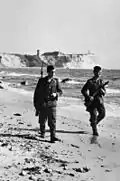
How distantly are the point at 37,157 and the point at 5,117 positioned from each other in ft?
15.3

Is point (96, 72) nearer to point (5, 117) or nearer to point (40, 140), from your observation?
point (40, 140)

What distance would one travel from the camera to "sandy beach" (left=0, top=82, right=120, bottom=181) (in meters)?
5.22

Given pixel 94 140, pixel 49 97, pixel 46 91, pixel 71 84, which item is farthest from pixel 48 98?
pixel 71 84

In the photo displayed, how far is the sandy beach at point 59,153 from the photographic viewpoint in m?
5.22

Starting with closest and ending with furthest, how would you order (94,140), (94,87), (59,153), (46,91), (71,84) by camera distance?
1. (59,153)
2. (46,91)
3. (94,140)
4. (94,87)
5. (71,84)

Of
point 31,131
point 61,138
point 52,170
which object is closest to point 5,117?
point 31,131

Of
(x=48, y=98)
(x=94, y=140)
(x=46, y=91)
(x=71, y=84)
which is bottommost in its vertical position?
(x=71, y=84)

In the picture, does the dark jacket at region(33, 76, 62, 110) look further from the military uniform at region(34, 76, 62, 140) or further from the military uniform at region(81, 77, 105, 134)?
the military uniform at region(81, 77, 105, 134)

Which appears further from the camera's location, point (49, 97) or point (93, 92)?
point (93, 92)

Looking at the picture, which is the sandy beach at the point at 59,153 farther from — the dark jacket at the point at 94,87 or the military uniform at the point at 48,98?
the dark jacket at the point at 94,87

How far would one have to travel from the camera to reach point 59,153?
6547 millimetres

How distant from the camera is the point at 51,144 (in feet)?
23.7

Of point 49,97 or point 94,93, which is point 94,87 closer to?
point 94,93

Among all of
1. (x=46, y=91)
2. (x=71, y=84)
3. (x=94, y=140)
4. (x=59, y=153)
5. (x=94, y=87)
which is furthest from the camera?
(x=71, y=84)
